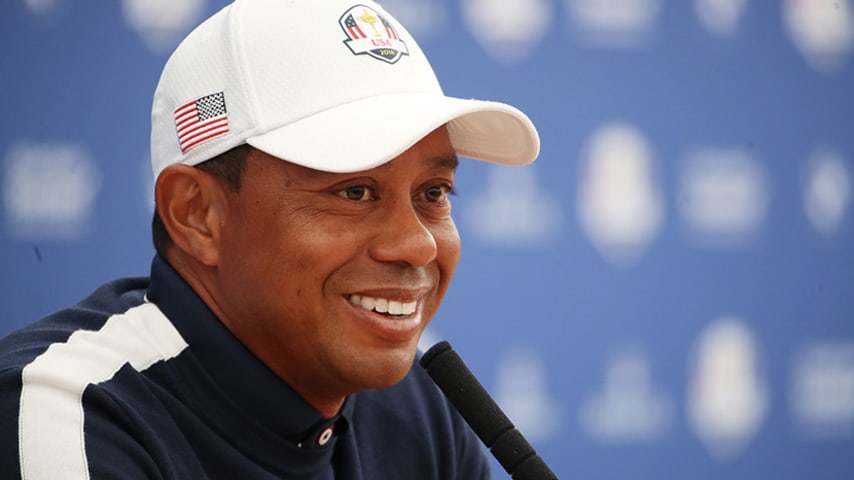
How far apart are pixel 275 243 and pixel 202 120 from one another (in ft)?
0.47

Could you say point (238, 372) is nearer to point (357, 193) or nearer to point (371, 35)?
point (357, 193)

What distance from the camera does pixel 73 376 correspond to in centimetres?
93

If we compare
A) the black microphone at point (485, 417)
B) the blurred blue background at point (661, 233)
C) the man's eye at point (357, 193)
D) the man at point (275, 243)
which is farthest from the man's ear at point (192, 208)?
the blurred blue background at point (661, 233)

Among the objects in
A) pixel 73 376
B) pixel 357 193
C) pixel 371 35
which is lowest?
pixel 73 376

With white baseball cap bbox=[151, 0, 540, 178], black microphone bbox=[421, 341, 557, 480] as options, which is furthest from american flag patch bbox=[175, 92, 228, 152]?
black microphone bbox=[421, 341, 557, 480]

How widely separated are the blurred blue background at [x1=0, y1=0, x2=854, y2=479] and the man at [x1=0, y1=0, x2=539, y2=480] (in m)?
0.76

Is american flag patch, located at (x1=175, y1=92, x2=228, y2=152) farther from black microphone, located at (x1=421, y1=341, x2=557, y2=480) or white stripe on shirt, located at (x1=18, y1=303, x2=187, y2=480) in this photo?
black microphone, located at (x1=421, y1=341, x2=557, y2=480)

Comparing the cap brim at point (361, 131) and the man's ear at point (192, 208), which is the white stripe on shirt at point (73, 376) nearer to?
the man's ear at point (192, 208)

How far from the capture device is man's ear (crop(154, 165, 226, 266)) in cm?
106

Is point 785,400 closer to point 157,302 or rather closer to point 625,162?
point 625,162

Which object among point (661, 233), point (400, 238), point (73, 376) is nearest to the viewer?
point (73, 376)

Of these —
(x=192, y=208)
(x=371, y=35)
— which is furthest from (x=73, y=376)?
(x=371, y=35)

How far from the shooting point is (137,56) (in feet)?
5.81

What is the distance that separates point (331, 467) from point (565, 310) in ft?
3.22
